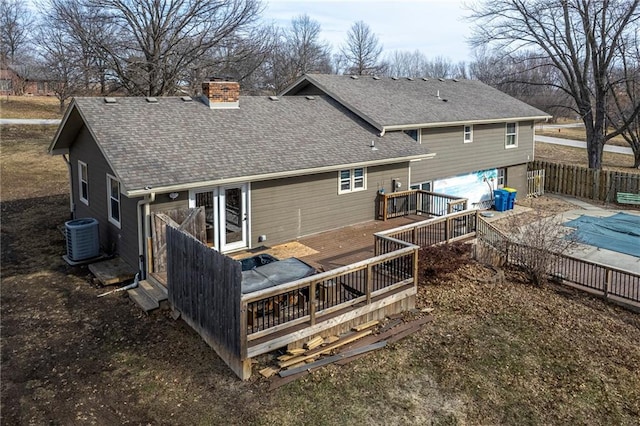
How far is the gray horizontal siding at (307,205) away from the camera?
1257 centimetres

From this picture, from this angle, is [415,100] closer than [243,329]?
No

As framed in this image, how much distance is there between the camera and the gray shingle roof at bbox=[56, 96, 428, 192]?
10.9m

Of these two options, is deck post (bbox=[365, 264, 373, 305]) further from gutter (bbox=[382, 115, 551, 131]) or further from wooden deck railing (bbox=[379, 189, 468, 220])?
gutter (bbox=[382, 115, 551, 131])

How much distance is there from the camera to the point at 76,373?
7.68 m

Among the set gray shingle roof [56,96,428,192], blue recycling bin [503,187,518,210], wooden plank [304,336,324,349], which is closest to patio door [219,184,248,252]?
gray shingle roof [56,96,428,192]

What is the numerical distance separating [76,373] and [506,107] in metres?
22.1

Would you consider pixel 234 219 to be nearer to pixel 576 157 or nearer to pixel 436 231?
pixel 436 231

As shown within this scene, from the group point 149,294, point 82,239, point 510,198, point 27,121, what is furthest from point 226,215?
point 27,121

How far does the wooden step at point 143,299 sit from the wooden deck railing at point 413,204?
7.79 meters

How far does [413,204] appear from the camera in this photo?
53.1 feet

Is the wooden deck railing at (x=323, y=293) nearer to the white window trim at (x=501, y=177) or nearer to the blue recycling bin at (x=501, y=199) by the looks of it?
the blue recycling bin at (x=501, y=199)

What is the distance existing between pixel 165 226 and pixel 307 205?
443cm

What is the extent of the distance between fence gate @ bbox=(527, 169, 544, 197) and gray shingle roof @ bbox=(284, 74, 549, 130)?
10.2 ft

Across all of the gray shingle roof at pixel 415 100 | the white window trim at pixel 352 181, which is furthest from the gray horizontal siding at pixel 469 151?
the white window trim at pixel 352 181
